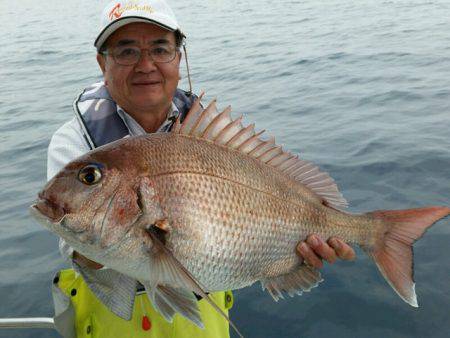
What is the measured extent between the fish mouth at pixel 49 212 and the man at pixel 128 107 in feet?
2.86

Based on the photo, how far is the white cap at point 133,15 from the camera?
2.92 metres

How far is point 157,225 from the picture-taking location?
2043mm

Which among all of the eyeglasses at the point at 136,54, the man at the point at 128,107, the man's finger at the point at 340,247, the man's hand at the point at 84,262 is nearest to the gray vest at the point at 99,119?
the man at the point at 128,107

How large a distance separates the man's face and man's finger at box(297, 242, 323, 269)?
132cm

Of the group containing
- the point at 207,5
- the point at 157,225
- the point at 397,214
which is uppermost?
the point at 157,225

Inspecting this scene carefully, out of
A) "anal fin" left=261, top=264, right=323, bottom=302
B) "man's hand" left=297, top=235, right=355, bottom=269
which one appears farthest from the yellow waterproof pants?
"man's hand" left=297, top=235, right=355, bottom=269

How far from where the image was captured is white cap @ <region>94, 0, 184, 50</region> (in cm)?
292

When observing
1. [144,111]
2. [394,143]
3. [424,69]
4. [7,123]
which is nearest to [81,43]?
[7,123]

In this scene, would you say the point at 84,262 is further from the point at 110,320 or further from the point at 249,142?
the point at 249,142

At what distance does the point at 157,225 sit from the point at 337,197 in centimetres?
122

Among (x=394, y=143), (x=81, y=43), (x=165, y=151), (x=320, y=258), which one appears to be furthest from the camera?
(x=81, y=43)

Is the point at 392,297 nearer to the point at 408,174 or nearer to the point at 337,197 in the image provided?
the point at 337,197

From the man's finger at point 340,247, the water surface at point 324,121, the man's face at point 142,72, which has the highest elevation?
the man's face at point 142,72

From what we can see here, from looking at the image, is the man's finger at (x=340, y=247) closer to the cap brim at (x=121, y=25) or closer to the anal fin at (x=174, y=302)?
the anal fin at (x=174, y=302)
